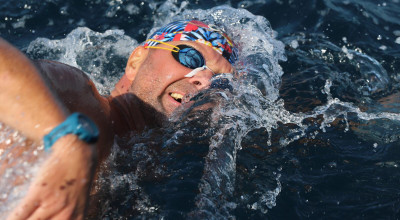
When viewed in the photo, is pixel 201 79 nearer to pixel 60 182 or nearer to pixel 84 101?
pixel 84 101

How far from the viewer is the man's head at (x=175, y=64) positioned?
142 inches

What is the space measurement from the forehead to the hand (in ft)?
7.23

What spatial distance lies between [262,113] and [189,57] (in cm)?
82

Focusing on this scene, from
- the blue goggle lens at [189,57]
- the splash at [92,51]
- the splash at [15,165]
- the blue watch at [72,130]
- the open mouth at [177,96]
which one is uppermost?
the blue watch at [72,130]

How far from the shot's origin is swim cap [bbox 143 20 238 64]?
3944 mm

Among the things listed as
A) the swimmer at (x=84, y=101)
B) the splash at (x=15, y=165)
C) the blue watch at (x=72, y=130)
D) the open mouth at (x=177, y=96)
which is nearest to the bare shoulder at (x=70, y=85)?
the swimmer at (x=84, y=101)

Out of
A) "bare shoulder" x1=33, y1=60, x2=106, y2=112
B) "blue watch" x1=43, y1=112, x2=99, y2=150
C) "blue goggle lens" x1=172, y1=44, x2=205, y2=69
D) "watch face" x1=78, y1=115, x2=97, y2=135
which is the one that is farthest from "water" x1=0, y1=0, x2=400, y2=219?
"bare shoulder" x1=33, y1=60, x2=106, y2=112

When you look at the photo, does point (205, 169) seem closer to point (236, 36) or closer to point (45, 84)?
point (45, 84)

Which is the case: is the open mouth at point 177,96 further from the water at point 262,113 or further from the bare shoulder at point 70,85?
the bare shoulder at point 70,85

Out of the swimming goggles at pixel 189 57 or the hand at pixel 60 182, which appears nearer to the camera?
the hand at pixel 60 182

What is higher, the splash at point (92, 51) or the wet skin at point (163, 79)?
the wet skin at point (163, 79)

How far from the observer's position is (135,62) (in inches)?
153

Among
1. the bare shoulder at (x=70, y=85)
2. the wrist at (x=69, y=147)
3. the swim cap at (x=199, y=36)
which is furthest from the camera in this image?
the swim cap at (x=199, y=36)

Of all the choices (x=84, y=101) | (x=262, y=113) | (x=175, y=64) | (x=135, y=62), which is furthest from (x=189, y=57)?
(x=84, y=101)
